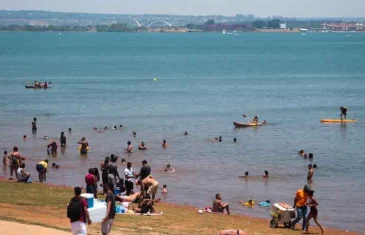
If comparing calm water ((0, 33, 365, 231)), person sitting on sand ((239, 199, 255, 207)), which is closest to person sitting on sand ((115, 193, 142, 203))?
calm water ((0, 33, 365, 231))

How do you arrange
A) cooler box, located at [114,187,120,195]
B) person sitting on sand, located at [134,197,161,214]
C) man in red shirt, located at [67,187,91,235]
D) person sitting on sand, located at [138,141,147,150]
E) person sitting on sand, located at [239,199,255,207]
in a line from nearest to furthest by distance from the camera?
man in red shirt, located at [67,187,91,235], person sitting on sand, located at [134,197,161,214], cooler box, located at [114,187,120,195], person sitting on sand, located at [239,199,255,207], person sitting on sand, located at [138,141,147,150]

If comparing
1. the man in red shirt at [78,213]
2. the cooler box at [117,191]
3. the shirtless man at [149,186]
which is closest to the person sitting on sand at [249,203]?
the cooler box at [117,191]

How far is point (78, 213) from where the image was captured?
58.7 feet

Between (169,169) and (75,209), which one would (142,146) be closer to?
(169,169)

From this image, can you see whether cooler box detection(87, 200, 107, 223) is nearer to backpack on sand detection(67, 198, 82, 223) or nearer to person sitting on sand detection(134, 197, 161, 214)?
backpack on sand detection(67, 198, 82, 223)

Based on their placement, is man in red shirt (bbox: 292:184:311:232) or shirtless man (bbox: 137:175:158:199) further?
shirtless man (bbox: 137:175:158:199)

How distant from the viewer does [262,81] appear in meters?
109

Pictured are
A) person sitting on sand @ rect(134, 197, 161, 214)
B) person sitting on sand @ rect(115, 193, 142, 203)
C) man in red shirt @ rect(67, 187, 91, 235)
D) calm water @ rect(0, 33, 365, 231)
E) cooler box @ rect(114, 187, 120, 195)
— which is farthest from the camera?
calm water @ rect(0, 33, 365, 231)

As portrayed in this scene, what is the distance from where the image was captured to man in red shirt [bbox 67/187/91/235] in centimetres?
1789

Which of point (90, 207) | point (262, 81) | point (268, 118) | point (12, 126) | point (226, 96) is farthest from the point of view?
point (262, 81)

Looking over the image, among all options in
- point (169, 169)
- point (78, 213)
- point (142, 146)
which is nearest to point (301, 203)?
point (78, 213)

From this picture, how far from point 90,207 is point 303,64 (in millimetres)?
131322

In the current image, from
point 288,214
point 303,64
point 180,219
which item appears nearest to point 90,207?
point 180,219

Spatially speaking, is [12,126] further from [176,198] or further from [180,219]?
[180,219]
